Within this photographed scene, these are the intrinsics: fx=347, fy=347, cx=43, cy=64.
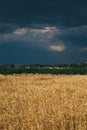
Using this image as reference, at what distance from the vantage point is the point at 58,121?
12.2 m

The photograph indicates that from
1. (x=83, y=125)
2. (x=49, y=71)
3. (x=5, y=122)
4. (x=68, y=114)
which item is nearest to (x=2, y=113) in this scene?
(x=5, y=122)

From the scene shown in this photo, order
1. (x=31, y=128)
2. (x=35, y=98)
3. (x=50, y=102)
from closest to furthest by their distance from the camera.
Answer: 1. (x=31, y=128)
2. (x=50, y=102)
3. (x=35, y=98)

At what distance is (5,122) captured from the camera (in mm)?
12531

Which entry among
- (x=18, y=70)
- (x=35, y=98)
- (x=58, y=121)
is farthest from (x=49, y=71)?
(x=58, y=121)

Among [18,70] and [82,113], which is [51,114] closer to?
[82,113]

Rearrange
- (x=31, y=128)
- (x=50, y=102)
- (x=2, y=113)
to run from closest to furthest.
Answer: (x=31, y=128) → (x=2, y=113) → (x=50, y=102)

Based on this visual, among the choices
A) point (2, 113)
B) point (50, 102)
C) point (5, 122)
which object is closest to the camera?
point (5, 122)

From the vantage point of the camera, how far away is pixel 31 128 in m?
11.5

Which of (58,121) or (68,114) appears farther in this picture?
(68,114)

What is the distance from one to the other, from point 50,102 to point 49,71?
3140 inches

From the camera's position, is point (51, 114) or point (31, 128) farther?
point (51, 114)

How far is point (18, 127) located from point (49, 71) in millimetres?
84405

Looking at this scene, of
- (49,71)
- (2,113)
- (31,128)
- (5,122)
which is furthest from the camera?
(49,71)

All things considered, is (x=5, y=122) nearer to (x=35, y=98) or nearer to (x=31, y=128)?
(x=31, y=128)
